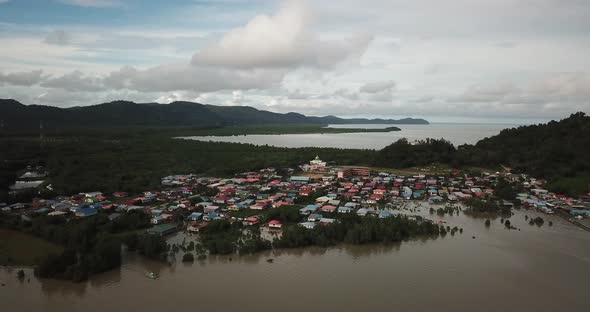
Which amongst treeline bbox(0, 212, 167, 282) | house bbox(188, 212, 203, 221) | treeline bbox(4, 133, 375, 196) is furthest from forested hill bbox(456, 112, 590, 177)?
treeline bbox(0, 212, 167, 282)

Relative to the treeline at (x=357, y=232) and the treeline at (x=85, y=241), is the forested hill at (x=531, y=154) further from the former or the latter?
the treeline at (x=85, y=241)

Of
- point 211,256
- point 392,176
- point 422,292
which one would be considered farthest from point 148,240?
point 392,176

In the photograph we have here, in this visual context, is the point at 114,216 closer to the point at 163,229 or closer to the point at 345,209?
the point at 163,229

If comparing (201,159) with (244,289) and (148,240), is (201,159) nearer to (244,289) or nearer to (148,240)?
(148,240)

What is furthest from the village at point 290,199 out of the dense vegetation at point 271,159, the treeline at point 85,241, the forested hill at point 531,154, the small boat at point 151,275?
the small boat at point 151,275

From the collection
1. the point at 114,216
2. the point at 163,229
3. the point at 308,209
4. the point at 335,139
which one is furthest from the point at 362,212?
the point at 335,139

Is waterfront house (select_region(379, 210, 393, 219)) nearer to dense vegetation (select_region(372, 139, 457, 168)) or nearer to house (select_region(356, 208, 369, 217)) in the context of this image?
house (select_region(356, 208, 369, 217))
